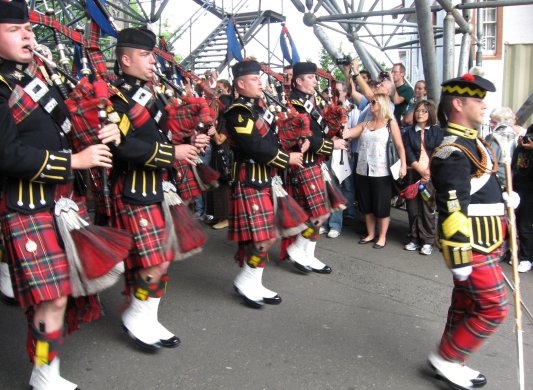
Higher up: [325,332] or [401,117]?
[401,117]

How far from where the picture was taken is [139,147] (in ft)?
10.3

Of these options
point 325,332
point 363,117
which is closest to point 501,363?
point 325,332

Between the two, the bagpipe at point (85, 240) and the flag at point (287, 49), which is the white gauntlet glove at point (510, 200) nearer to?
the bagpipe at point (85, 240)

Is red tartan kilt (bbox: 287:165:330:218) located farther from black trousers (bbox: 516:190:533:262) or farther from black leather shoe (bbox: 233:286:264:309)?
black trousers (bbox: 516:190:533:262)

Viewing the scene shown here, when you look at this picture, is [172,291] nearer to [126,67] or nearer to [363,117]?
[126,67]

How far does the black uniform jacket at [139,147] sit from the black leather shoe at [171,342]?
35.0 inches

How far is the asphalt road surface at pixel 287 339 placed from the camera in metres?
3.10

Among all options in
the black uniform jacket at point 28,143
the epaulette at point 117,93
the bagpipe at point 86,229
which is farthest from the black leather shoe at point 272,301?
the black uniform jacket at point 28,143

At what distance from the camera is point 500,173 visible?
564 centimetres

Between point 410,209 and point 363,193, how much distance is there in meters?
0.55

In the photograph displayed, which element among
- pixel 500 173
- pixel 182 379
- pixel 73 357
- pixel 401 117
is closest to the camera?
pixel 182 379

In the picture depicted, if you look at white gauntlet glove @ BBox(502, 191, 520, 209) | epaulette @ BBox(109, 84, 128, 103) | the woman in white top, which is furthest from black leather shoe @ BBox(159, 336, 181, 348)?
the woman in white top

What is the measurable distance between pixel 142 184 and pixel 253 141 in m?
0.98

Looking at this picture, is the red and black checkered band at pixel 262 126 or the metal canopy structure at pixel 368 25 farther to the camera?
the metal canopy structure at pixel 368 25
